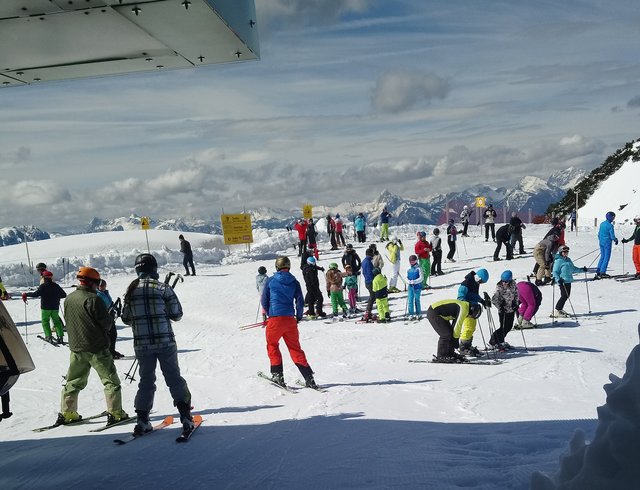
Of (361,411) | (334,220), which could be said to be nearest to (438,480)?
(361,411)

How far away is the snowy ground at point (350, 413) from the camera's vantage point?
455 centimetres

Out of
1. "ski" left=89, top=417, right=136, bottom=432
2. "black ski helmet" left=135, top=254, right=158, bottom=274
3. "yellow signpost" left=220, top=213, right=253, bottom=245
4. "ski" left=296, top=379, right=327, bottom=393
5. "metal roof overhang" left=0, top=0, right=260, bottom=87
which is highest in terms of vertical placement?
"metal roof overhang" left=0, top=0, right=260, bottom=87

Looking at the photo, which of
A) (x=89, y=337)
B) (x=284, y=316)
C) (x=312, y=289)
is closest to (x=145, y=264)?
(x=89, y=337)

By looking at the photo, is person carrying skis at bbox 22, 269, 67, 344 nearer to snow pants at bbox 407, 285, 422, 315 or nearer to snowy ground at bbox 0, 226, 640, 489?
snowy ground at bbox 0, 226, 640, 489

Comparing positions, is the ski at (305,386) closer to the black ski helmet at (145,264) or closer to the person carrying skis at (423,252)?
the black ski helmet at (145,264)

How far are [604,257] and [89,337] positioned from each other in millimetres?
15354

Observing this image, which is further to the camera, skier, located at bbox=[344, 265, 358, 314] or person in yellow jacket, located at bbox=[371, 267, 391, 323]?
skier, located at bbox=[344, 265, 358, 314]

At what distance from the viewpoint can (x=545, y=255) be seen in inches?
625

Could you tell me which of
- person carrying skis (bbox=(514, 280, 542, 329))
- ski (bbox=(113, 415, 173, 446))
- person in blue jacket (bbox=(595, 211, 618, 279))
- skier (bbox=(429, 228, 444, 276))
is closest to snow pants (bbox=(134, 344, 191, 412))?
ski (bbox=(113, 415, 173, 446))

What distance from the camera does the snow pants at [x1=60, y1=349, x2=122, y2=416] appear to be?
6531mm

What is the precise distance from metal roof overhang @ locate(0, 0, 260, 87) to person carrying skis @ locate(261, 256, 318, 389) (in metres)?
3.33

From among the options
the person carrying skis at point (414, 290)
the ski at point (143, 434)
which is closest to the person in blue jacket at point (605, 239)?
the person carrying skis at point (414, 290)

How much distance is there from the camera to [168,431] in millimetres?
6176

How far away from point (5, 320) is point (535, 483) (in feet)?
10.4
